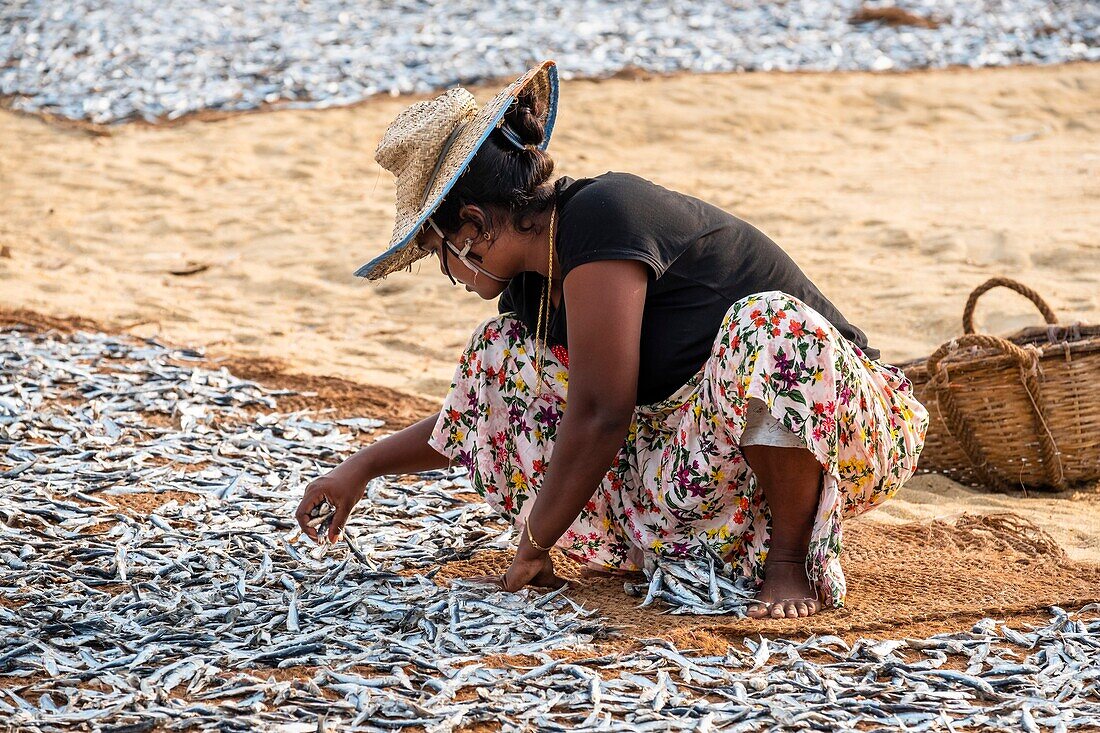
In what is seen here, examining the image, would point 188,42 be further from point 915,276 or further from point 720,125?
point 915,276

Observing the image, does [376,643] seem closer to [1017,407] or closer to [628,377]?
[628,377]

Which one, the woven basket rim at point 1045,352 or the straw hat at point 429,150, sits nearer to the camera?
the straw hat at point 429,150

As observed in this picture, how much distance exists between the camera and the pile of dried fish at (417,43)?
9594mm

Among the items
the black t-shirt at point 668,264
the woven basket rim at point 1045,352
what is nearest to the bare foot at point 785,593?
the black t-shirt at point 668,264

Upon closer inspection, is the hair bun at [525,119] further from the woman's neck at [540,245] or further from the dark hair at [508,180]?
the woman's neck at [540,245]

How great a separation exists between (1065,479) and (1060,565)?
0.78 m

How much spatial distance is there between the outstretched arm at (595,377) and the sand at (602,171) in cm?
124

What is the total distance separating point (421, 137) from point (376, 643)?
3.31ft

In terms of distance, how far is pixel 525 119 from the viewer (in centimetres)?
243

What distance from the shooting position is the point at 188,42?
1064cm

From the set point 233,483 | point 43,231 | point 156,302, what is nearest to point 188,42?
point 43,231

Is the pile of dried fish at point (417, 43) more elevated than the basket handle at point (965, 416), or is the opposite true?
the pile of dried fish at point (417, 43)

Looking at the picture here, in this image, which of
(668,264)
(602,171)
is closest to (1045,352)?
(668,264)

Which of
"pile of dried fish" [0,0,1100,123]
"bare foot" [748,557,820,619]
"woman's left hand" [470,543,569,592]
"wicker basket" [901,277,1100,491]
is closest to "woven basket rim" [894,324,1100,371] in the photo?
"wicker basket" [901,277,1100,491]
